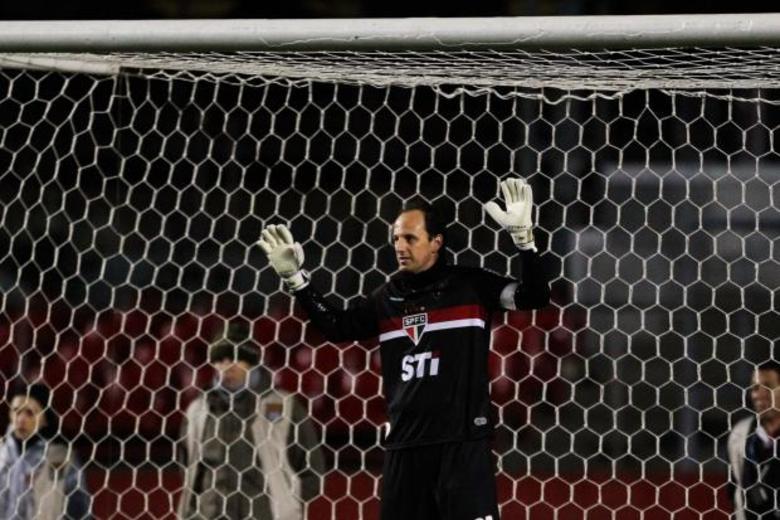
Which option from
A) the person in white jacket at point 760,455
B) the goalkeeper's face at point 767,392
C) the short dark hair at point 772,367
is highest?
the short dark hair at point 772,367

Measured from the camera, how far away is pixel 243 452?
4402 millimetres

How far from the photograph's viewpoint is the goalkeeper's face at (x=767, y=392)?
13.4ft

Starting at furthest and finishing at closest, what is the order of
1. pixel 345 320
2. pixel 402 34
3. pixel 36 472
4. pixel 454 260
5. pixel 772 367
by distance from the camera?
pixel 454 260 → pixel 36 472 → pixel 772 367 → pixel 345 320 → pixel 402 34

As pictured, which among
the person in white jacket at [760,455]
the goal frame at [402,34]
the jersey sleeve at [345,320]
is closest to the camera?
the goal frame at [402,34]

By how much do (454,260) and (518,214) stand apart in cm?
316

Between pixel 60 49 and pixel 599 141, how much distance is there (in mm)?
4454

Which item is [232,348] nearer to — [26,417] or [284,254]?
[26,417]

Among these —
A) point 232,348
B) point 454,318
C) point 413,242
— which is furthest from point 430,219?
→ point 232,348

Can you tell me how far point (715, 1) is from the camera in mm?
7789

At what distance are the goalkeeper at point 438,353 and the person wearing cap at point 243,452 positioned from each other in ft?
4.25

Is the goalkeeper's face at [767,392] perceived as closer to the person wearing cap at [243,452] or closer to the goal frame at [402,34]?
the person wearing cap at [243,452]

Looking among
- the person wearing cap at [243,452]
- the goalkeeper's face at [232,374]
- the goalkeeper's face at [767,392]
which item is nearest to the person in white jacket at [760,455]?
the goalkeeper's face at [767,392]

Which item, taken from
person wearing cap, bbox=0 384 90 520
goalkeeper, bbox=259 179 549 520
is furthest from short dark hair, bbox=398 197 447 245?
person wearing cap, bbox=0 384 90 520

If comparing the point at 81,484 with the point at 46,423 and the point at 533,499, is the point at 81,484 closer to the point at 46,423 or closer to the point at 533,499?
the point at 46,423
